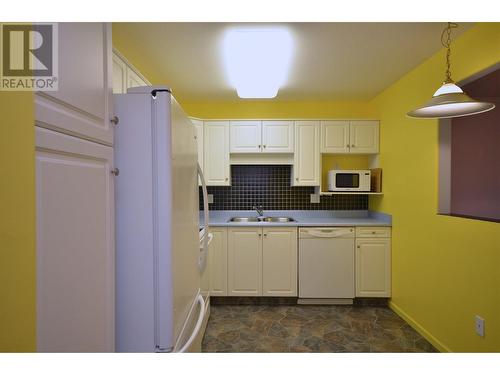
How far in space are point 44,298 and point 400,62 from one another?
2858 millimetres

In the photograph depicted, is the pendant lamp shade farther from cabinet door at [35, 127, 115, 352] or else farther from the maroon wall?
cabinet door at [35, 127, 115, 352]

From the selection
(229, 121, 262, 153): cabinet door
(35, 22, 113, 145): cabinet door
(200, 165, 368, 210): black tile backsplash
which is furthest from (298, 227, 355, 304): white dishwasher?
(35, 22, 113, 145): cabinet door

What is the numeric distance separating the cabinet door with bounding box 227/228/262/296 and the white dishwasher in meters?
0.49

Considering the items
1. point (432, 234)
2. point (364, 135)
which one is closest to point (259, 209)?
point (364, 135)

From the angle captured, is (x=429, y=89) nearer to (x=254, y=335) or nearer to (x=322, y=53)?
(x=322, y=53)

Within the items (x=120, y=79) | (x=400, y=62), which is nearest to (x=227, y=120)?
(x=120, y=79)

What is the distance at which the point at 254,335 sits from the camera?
7.57ft

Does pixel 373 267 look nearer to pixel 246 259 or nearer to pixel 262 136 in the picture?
pixel 246 259

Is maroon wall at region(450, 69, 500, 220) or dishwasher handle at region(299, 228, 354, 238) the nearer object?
maroon wall at region(450, 69, 500, 220)

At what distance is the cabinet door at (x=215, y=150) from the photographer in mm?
3129

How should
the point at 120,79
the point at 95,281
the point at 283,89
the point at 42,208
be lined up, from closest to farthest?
the point at 42,208 → the point at 95,281 → the point at 120,79 → the point at 283,89

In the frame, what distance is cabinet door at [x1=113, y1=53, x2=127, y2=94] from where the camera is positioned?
1473 mm

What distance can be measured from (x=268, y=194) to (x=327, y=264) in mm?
1154

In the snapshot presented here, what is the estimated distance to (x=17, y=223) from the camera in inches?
19.1
